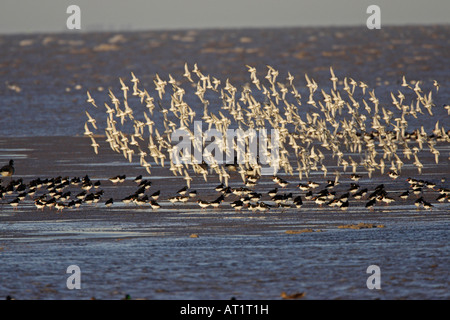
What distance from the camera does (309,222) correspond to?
19.4 metres

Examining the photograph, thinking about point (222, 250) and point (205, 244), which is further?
point (205, 244)

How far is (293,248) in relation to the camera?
16375 millimetres

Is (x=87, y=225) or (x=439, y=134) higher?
(x=439, y=134)

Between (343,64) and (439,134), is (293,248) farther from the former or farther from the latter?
(343,64)

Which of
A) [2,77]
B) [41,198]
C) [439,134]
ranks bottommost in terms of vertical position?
[41,198]

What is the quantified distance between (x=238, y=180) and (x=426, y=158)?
7300mm

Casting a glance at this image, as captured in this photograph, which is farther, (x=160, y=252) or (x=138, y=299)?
(x=160, y=252)

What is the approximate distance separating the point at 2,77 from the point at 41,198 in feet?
250

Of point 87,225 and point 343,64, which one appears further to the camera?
point 343,64
